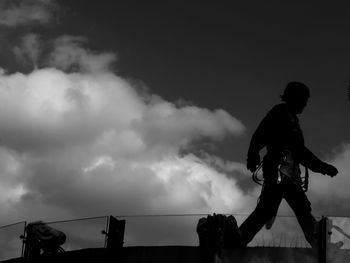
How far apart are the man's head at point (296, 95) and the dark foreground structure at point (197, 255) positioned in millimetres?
3375

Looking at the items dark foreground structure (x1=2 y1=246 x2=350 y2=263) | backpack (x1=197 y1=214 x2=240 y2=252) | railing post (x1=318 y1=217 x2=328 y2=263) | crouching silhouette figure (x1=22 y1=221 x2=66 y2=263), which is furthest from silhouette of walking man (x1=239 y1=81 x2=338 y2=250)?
crouching silhouette figure (x1=22 y1=221 x2=66 y2=263)

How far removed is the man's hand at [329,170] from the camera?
18250 millimetres

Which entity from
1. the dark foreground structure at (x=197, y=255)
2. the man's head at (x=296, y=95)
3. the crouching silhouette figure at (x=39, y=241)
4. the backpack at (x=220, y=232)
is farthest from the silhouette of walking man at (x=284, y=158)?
the crouching silhouette figure at (x=39, y=241)

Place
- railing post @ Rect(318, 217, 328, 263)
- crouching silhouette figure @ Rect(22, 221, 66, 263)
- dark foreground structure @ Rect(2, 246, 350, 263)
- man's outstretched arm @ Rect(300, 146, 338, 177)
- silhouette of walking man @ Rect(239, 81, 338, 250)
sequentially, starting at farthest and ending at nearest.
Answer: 1. crouching silhouette figure @ Rect(22, 221, 66, 263)
2. man's outstretched arm @ Rect(300, 146, 338, 177)
3. silhouette of walking man @ Rect(239, 81, 338, 250)
4. dark foreground structure @ Rect(2, 246, 350, 263)
5. railing post @ Rect(318, 217, 328, 263)

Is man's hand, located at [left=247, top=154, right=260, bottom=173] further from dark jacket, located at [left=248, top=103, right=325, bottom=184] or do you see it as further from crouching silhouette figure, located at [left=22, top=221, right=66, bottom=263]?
crouching silhouette figure, located at [left=22, top=221, right=66, bottom=263]

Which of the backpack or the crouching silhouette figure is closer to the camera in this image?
the backpack

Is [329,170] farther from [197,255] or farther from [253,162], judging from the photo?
[197,255]

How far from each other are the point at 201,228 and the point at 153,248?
3.91 ft

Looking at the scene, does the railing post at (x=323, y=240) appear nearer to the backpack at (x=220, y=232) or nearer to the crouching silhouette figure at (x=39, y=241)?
the backpack at (x=220, y=232)

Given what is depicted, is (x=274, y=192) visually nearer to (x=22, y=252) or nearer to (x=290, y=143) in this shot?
(x=290, y=143)

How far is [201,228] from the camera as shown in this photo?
17125 mm

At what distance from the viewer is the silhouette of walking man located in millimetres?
17609

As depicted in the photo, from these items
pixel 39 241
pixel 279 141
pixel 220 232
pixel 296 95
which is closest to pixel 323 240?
pixel 220 232

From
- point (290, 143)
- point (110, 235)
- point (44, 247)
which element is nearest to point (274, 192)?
point (290, 143)
